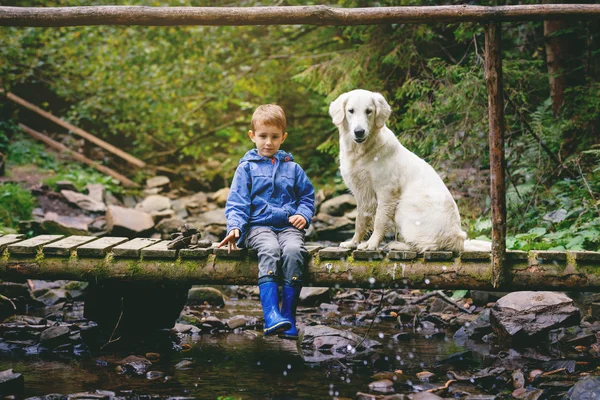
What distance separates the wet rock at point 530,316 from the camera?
17.7 ft

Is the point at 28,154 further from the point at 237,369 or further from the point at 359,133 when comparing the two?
the point at 359,133

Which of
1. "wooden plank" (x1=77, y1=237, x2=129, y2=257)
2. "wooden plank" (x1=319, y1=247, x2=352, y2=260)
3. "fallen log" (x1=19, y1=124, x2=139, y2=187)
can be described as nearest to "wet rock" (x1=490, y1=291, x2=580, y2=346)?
"wooden plank" (x1=319, y1=247, x2=352, y2=260)

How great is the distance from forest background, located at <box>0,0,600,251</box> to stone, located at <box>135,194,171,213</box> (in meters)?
1.12

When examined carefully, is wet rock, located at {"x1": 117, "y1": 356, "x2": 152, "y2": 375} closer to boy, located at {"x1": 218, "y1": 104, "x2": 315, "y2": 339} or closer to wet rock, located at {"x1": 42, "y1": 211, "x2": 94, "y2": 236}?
boy, located at {"x1": 218, "y1": 104, "x2": 315, "y2": 339}

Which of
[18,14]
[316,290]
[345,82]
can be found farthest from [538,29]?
[18,14]

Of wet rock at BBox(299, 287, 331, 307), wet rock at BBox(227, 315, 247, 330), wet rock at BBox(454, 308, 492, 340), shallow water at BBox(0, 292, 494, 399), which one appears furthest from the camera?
wet rock at BBox(299, 287, 331, 307)

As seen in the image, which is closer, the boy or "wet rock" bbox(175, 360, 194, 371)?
the boy

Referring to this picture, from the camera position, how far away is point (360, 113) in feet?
16.0

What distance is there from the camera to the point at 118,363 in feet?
16.2

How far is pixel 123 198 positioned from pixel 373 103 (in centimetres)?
1008

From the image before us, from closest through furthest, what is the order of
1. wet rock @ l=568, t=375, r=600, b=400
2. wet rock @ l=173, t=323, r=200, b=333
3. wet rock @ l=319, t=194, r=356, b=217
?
wet rock @ l=568, t=375, r=600, b=400 < wet rock @ l=173, t=323, r=200, b=333 < wet rock @ l=319, t=194, r=356, b=217

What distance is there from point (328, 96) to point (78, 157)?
8.09 m

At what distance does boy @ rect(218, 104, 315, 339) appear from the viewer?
4.47 meters

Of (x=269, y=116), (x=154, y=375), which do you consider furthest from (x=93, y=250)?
(x=269, y=116)
